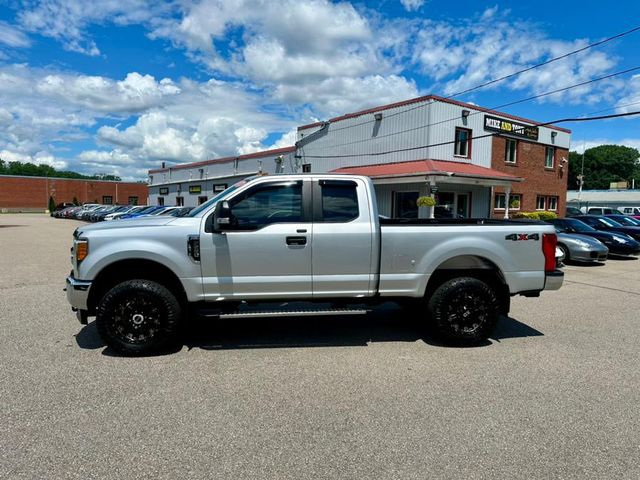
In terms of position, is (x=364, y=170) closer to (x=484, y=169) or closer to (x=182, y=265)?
(x=484, y=169)

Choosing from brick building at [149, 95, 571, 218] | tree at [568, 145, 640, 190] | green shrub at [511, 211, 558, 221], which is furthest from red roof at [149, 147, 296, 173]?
tree at [568, 145, 640, 190]

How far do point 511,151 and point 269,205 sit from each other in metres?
27.3

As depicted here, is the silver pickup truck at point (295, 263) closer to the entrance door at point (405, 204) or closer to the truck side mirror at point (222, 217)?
the truck side mirror at point (222, 217)

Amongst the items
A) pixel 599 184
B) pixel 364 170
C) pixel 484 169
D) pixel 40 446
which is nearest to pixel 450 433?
pixel 40 446

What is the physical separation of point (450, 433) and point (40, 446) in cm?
299

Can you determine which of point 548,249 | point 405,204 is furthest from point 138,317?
point 405,204

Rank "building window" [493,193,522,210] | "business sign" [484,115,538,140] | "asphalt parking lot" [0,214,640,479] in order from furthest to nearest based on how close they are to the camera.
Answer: "building window" [493,193,522,210] < "business sign" [484,115,538,140] < "asphalt parking lot" [0,214,640,479]

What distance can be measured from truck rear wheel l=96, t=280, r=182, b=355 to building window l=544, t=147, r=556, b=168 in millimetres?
31866

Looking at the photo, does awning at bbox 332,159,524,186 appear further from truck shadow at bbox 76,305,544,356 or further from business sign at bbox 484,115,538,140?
truck shadow at bbox 76,305,544,356

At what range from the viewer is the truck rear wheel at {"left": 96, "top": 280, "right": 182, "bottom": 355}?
15.4ft

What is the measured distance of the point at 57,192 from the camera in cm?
7712

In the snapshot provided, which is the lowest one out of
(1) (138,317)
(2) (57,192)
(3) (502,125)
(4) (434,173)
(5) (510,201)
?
(1) (138,317)

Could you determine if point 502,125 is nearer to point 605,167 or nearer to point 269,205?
point 269,205

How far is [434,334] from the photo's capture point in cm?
535
